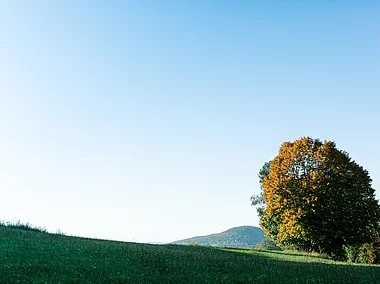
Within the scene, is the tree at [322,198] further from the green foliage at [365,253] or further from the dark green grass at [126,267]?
the dark green grass at [126,267]

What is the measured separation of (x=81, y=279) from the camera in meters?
14.9

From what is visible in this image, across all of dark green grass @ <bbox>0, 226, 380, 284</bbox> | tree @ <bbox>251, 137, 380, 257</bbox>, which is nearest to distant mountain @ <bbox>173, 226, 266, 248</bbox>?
tree @ <bbox>251, 137, 380, 257</bbox>

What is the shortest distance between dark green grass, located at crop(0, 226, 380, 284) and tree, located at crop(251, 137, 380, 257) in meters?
18.7

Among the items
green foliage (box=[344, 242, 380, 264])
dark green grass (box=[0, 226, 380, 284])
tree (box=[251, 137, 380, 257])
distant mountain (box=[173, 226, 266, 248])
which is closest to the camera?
dark green grass (box=[0, 226, 380, 284])

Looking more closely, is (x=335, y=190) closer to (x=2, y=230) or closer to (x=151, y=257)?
(x=151, y=257)

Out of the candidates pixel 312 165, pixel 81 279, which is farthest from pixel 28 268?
pixel 312 165

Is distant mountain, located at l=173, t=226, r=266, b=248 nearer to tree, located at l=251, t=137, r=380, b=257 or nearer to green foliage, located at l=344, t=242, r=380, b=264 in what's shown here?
green foliage, located at l=344, t=242, r=380, b=264

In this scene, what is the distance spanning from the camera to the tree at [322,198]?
39.8 meters

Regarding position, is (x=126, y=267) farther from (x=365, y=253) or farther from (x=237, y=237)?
(x=237, y=237)

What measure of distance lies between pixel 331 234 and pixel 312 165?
292 inches

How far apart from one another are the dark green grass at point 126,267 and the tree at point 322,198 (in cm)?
1867

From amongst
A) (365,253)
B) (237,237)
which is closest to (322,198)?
(365,253)

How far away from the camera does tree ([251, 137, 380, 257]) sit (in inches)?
1567

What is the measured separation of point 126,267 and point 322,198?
91.4ft
